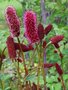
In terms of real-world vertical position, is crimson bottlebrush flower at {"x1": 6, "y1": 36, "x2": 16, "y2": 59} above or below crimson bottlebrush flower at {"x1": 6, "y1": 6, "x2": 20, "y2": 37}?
below

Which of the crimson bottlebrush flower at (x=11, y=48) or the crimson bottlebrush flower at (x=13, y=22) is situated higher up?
the crimson bottlebrush flower at (x=13, y=22)

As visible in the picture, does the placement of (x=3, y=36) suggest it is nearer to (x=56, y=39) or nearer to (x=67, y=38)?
A: (x=56, y=39)

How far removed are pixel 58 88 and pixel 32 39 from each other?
857mm

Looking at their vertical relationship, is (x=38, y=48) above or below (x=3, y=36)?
above

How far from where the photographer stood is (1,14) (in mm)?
1689

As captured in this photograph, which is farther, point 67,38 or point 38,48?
point 67,38

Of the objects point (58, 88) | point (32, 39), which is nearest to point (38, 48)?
point (32, 39)

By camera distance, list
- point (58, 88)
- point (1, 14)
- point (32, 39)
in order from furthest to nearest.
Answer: point (58, 88) → point (1, 14) → point (32, 39)

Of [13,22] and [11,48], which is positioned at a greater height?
[13,22]

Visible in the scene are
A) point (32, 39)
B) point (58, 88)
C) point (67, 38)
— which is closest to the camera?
point (32, 39)

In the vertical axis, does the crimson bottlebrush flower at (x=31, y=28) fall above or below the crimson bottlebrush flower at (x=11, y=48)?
above

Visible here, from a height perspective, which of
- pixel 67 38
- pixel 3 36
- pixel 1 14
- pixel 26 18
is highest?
pixel 26 18

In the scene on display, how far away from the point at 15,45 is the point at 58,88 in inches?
30.8

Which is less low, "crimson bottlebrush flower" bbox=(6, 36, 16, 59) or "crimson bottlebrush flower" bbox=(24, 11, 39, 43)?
"crimson bottlebrush flower" bbox=(24, 11, 39, 43)
